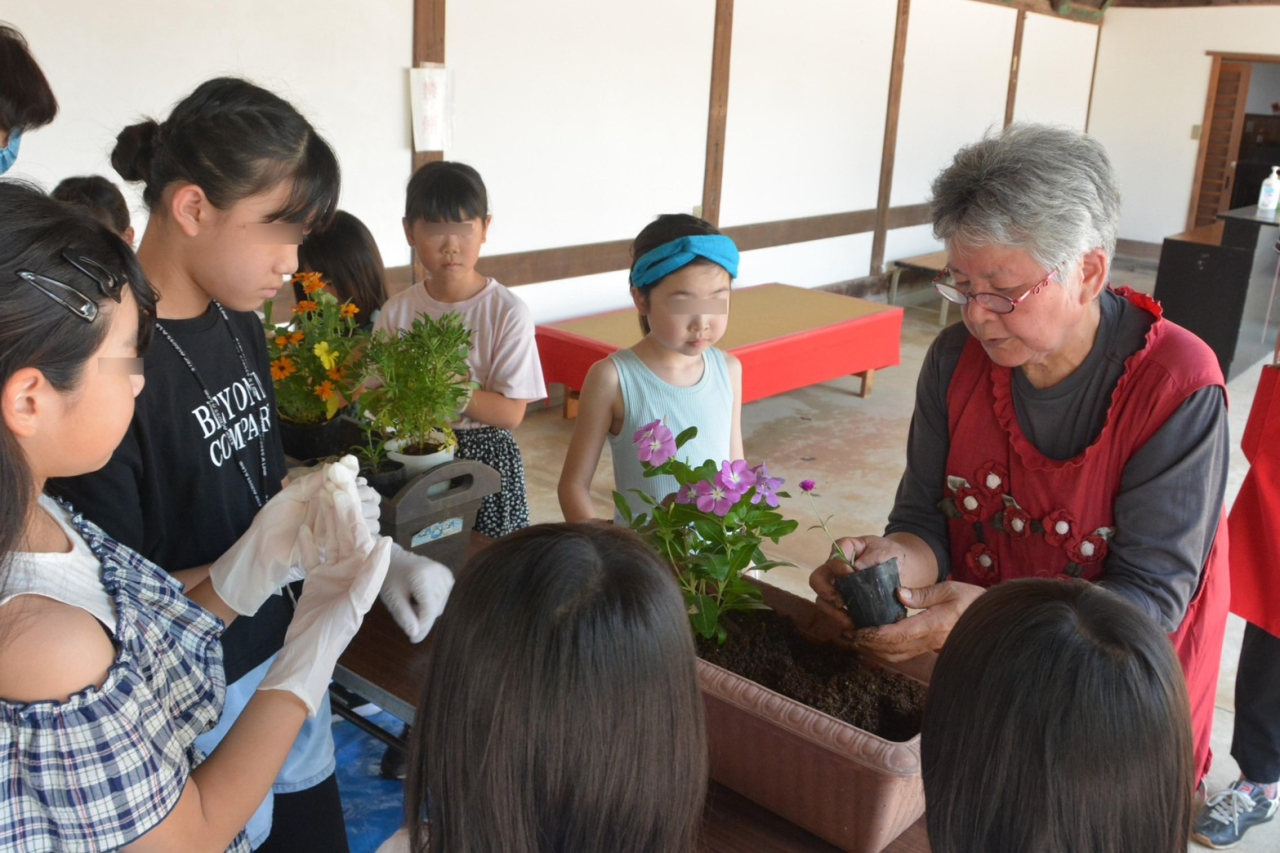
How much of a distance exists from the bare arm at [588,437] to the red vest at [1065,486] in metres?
0.67

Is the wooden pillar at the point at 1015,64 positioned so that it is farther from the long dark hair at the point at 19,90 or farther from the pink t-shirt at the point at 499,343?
the long dark hair at the point at 19,90

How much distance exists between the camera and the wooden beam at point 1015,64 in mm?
9305

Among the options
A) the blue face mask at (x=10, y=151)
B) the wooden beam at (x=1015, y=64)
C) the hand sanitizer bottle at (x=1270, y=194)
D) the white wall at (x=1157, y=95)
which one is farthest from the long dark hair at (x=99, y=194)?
the white wall at (x=1157, y=95)

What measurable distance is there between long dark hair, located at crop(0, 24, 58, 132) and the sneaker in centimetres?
289

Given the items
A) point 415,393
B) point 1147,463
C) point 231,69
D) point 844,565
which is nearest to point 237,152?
point 415,393

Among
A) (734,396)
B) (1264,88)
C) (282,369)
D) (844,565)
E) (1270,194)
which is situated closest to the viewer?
(844,565)

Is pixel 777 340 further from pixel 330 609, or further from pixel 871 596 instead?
pixel 330 609

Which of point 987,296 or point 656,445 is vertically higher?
point 987,296

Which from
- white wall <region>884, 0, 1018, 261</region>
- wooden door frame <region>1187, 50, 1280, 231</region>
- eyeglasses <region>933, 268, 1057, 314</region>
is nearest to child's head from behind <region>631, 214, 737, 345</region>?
eyeglasses <region>933, 268, 1057, 314</region>

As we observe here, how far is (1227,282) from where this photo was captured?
657cm

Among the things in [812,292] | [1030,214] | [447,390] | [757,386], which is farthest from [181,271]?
[812,292]

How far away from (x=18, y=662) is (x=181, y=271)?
26.2 inches

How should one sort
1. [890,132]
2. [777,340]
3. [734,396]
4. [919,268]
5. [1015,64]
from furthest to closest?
[1015,64] → [919,268] → [890,132] → [777,340] → [734,396]

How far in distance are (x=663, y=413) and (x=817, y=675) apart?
841 mm
